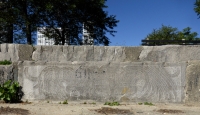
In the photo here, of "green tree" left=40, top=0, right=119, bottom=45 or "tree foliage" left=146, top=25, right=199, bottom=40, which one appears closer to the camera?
"green tree" left=40, top=0, right=119, bottom=45

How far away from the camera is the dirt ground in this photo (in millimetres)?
5020

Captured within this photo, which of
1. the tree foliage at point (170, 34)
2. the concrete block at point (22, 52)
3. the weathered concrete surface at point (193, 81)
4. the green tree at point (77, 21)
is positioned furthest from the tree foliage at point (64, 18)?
the tree foliage at point (170, 34)

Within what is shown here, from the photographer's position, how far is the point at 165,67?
614cm

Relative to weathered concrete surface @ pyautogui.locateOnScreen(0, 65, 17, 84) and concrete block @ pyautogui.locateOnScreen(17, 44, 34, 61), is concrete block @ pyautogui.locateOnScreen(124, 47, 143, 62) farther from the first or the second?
weathered concrete surface @ pyautogui.locateOnScreen(0, 65, 17, 84)

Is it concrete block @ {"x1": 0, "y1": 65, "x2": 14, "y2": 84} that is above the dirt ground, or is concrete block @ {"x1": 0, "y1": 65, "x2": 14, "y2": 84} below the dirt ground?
above

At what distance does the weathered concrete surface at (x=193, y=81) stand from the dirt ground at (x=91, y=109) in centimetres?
21

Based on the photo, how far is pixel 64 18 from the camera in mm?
17109

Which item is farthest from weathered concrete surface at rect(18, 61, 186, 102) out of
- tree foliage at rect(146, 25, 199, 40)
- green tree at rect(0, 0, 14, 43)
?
tree foliage at rect(146, 25, 199, 40)

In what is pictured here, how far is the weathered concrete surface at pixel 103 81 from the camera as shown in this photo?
614cm

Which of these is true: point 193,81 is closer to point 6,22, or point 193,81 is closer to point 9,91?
point 9,91

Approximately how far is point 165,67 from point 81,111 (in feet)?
7.32

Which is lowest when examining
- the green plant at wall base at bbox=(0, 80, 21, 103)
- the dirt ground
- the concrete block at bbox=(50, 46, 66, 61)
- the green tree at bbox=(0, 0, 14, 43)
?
the dirt ground

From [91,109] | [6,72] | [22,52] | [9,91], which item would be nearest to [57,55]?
[22,52]

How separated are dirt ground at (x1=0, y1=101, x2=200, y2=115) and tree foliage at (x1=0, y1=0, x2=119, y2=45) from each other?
932cm
